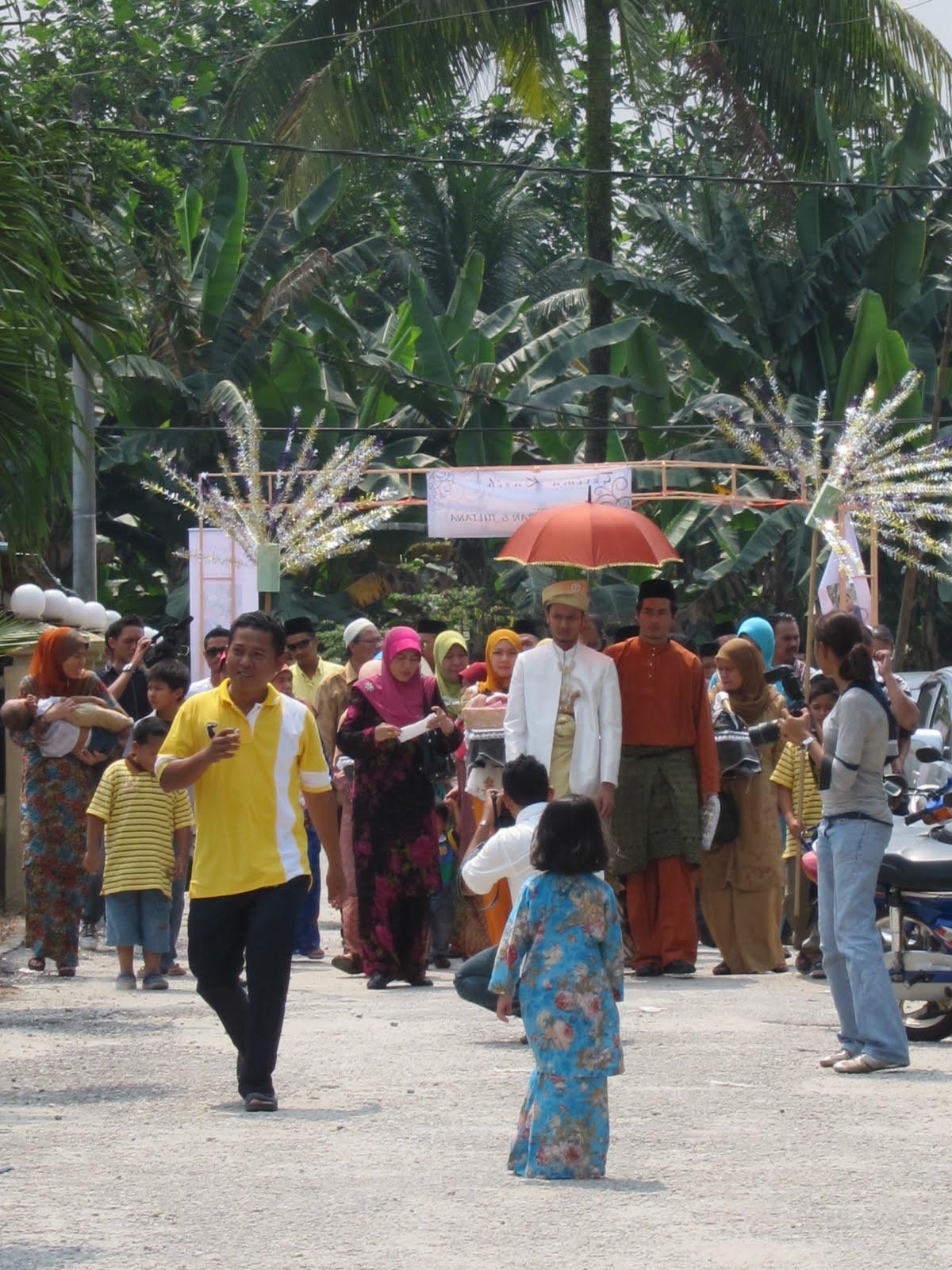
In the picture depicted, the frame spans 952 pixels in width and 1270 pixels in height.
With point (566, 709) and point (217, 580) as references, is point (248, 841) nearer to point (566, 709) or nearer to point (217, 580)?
point (566, 709)

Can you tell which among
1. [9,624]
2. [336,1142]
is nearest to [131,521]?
[9,624]

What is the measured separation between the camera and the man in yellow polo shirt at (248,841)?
7.48 metres

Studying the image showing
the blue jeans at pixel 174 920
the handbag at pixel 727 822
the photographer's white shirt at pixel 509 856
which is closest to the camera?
the photographer's white shirt at pixel 509 856

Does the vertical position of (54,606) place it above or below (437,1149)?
above

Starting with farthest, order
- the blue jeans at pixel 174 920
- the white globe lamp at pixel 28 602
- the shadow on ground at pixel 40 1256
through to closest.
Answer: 1. the white globe lamp at pixel 28 602
2. the blue jeans at pixel 174 920
3. the shadow on ground at pixel 40 1256

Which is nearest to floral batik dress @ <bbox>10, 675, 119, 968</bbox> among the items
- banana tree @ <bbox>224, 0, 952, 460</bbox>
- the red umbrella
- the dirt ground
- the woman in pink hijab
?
the dirt ground

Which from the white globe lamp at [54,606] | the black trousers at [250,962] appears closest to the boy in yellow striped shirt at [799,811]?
the black trousers at [250,962]

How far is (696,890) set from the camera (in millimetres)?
12195

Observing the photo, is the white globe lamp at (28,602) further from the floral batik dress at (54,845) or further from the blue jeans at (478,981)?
the blue jeans at (478,981)

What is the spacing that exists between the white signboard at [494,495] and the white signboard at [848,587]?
4323 millimetres

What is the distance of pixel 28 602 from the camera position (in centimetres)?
1433

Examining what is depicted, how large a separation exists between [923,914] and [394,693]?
346 centimetres

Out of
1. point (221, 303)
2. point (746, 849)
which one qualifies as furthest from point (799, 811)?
point (221, 303)

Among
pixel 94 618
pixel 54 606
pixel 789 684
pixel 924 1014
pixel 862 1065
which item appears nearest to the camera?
pixel 862 1065
